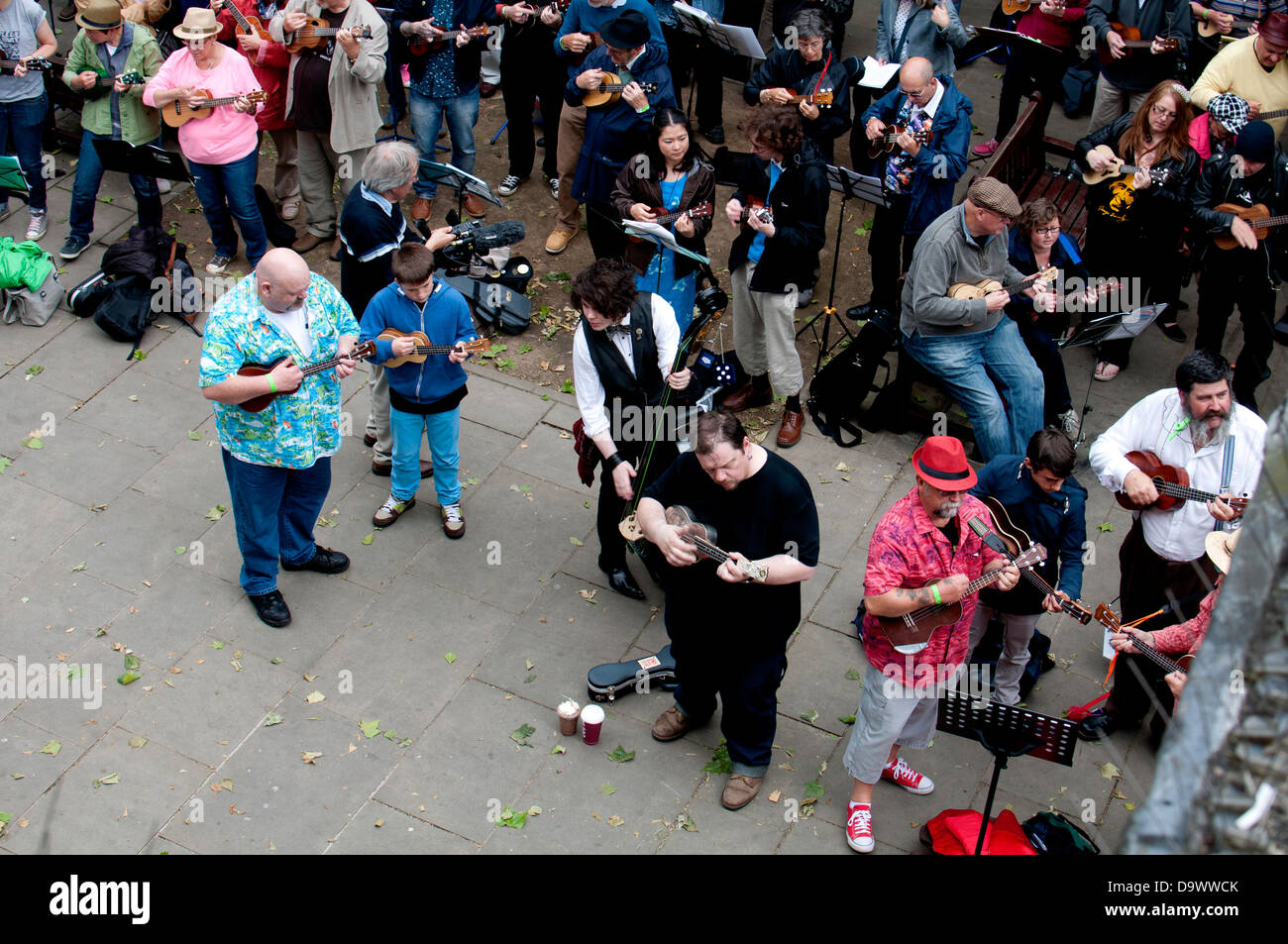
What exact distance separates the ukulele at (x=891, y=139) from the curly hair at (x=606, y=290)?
2836 mm

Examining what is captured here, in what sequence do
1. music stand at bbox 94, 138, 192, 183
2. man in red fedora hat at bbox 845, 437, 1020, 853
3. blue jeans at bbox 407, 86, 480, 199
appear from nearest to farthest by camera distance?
1. man in red fedora hat at bbox 845, 437, 1020, 853
2. music stand at bbox 94, 138, 192, 183
3. blue jeans at bbox 407, 86, 480, 199

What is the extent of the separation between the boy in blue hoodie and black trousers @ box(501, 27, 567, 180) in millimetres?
3412

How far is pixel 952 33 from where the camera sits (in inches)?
339

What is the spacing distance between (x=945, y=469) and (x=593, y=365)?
194cm

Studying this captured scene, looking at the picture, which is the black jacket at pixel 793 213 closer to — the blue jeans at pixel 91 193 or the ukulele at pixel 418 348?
the ukulele at pixel 418 348

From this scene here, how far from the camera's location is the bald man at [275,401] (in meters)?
5.58

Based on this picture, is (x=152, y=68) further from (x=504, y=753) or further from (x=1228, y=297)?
(x=1228, y=297)

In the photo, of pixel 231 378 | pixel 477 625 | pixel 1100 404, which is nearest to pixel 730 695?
pixel 477 625

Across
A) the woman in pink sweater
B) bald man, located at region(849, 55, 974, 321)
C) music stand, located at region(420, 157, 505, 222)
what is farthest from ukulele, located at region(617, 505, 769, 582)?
the woman in pink sweater

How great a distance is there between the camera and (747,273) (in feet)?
24.5

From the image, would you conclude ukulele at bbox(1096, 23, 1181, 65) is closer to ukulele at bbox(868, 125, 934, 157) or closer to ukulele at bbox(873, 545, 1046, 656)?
ukulele at bbox(868, 125, 934, 157)

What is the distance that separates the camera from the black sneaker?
29.2 feet

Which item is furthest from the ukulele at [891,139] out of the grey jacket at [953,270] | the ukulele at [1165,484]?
the ukulele at [1165,484]
